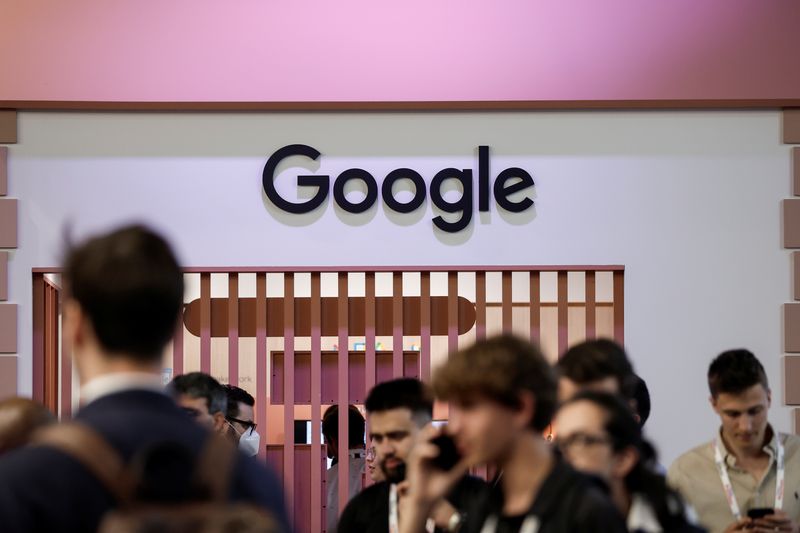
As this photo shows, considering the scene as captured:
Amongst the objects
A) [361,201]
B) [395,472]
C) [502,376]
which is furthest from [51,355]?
[502,376]

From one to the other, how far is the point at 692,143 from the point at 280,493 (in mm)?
4827

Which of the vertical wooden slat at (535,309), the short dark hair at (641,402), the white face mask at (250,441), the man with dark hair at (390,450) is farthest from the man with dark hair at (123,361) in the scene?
the vertical wooden slat at (535,309)

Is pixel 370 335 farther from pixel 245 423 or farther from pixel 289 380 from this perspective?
pixel 245 423

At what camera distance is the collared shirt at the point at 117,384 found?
1796 millimetres

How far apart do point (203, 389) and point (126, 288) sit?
298 centimetres

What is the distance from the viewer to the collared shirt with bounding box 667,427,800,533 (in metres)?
4.11

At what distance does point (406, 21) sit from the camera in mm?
6305

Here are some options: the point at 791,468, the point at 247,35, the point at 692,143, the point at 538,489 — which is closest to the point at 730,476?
the point at 791,468

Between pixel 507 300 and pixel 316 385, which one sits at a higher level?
pixel 507 300

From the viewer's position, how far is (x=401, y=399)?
149 inches

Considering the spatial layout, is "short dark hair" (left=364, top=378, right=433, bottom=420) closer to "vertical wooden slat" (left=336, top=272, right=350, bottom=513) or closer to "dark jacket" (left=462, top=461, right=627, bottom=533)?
"dark jacket" (left=462, top=461, right=627, bottom=533)

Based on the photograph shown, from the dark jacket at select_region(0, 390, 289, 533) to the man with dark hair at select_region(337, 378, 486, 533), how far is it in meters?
1.78

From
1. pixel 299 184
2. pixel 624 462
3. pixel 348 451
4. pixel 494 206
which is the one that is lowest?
pixel 348 451

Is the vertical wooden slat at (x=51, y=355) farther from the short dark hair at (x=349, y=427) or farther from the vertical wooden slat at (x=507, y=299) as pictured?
the vertical wooden slat at (x=507, y=299)
